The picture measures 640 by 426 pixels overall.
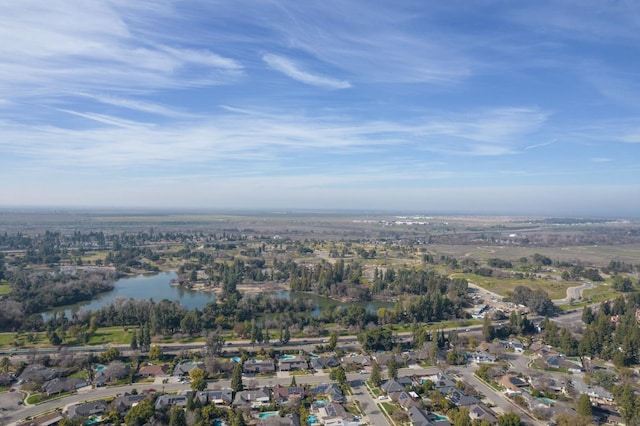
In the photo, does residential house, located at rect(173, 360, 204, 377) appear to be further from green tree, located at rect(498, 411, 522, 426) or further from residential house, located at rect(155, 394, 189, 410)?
green tree, located at rect(498, 411, 522, 426)

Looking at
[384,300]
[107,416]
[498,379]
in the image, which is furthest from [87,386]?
[384,300]

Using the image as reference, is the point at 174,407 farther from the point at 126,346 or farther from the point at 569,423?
the point at 569,423

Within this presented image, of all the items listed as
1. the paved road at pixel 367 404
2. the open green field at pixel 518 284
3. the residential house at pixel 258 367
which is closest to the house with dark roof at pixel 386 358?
the paved road at pixel 367 404

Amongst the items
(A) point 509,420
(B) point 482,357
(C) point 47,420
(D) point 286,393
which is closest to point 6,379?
(C) point 47,420

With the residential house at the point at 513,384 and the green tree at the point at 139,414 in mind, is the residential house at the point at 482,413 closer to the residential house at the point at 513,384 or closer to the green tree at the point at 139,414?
the residential house at the point at 513,384

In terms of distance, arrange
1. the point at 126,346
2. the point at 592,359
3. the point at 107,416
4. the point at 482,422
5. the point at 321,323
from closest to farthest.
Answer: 1. the point at 482,422
2. the point at 107,416
3. the point at 592,359
4. the point at 126,346
5. the point at 321,323

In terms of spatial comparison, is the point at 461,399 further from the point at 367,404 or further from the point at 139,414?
the point at 139,414

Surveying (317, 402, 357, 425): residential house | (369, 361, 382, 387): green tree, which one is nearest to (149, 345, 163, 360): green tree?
(317, 402, 357, 425): residential house
